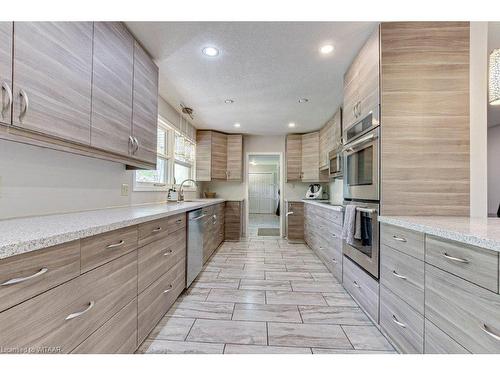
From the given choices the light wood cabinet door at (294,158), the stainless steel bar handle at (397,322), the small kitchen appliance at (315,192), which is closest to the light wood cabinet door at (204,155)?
the light wood cabinet door at (294,158)

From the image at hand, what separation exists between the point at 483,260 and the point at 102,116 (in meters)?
2.21

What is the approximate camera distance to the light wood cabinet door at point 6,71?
99cm

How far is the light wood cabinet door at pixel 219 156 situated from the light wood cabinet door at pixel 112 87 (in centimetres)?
323

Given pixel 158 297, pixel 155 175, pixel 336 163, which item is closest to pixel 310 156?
pixel 336 163

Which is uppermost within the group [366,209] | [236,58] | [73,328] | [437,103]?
[236,58]

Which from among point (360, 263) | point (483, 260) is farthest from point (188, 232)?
point (483, 260)

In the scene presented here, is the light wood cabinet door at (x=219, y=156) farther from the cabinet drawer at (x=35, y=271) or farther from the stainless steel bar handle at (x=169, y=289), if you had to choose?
the cabinet drawer at (x=35, y=271)

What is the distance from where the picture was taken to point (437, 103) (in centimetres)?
181

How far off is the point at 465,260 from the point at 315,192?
4.24 metres

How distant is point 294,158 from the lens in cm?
537

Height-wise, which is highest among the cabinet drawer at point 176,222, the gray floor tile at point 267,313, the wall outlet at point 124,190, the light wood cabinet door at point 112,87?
the light wood cabinet door at point 112,87

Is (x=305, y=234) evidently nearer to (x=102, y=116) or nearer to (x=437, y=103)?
(x=437, y=103)

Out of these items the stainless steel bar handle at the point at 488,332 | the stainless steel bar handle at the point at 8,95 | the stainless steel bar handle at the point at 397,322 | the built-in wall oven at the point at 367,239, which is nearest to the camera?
the stainless steel bar handle at the point at 488,332

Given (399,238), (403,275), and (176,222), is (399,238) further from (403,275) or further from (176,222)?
(176,222)
